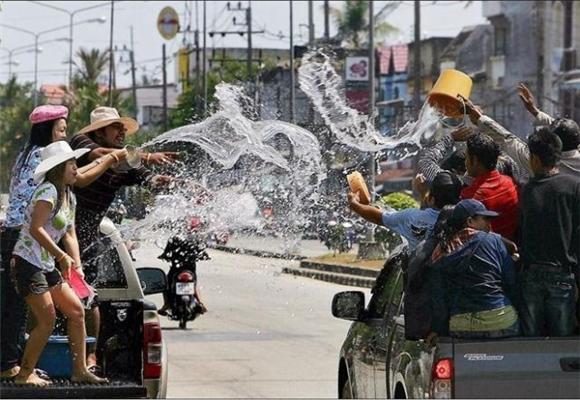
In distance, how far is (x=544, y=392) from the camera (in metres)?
7.40

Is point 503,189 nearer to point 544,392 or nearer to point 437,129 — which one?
point 544,392

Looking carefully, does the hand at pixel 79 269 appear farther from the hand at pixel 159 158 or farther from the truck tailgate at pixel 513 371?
the truck tailgate at pixel 513 371

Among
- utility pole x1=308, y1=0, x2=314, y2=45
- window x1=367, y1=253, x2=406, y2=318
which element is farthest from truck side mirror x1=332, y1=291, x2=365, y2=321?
utility pole x1=308, y1=0, x2=314, y2=45

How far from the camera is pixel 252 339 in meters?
18.6

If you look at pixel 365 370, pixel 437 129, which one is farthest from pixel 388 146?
pixel 365 370

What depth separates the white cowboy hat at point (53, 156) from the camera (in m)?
8.49

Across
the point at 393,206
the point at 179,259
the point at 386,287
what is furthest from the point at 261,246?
the point at 393,206

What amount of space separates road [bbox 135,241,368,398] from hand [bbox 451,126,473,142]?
4724 millimetres

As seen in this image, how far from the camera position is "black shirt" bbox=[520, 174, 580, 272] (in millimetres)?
7906

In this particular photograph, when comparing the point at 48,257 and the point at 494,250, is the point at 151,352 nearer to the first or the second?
the point at 48,257

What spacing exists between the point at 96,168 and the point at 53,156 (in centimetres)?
46

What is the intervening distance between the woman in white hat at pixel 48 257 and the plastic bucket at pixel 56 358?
326 mm

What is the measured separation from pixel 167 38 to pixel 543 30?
2037 cm

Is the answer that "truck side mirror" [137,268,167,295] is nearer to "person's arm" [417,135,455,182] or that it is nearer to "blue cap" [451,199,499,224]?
"person's arm" [417,135,455,182]
